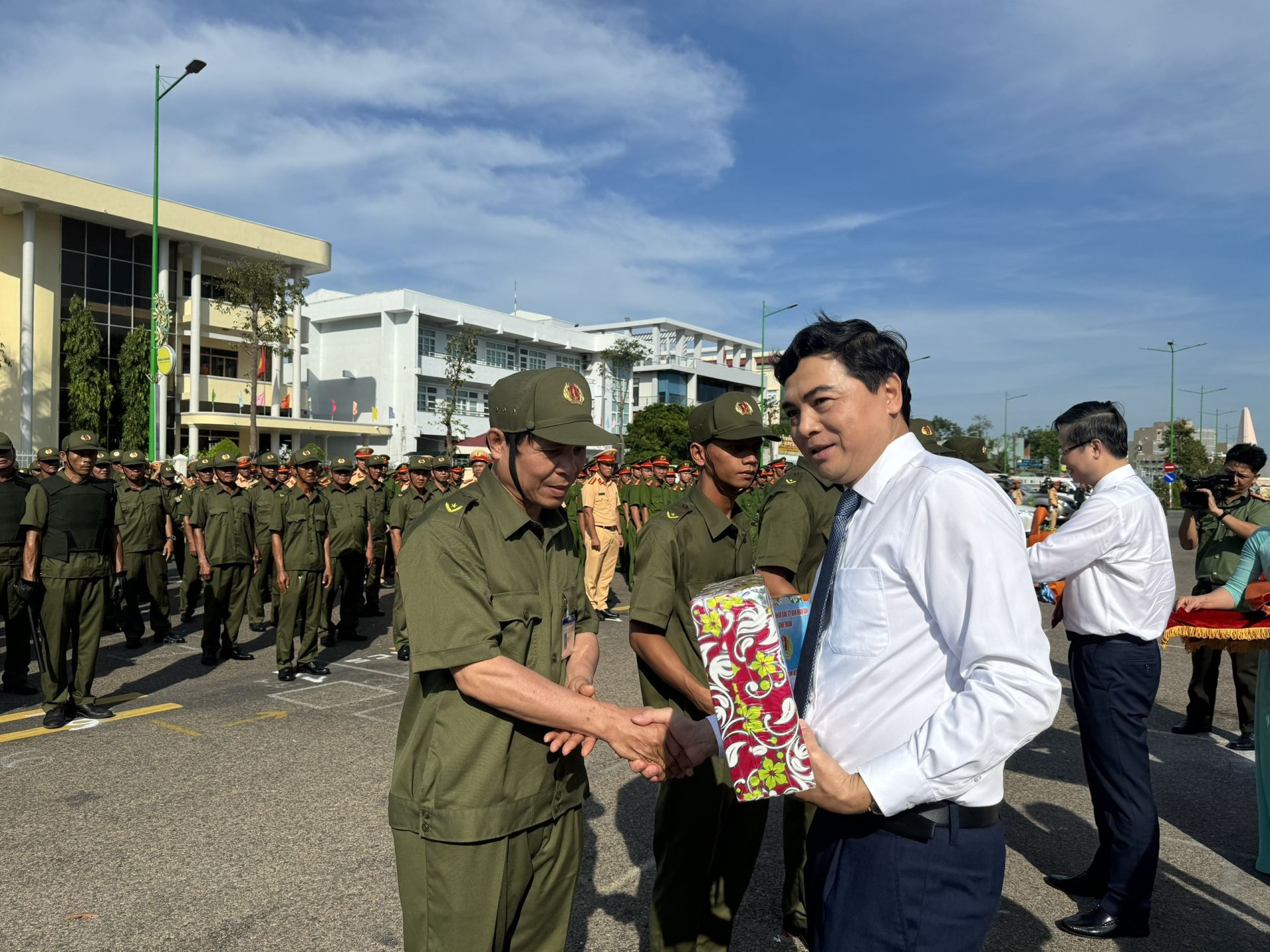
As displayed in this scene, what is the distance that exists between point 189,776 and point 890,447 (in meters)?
5.48

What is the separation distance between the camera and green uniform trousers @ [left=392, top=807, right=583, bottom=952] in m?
2.27

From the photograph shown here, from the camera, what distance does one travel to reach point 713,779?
325 centimetres

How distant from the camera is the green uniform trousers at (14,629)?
320 inches

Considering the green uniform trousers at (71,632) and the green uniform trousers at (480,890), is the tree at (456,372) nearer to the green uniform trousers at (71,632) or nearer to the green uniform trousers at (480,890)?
the green uniform trousers at (71,632)

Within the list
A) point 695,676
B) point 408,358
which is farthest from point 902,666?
point 408,358

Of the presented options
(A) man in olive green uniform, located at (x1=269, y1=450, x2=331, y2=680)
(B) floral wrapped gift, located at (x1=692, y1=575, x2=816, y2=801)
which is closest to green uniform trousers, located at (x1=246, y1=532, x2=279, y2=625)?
(A) man in olive green uniform, located at (x1=269, y1=450, x2=331, y2=680)

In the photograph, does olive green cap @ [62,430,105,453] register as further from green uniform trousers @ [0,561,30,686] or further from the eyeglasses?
the eyeglasses

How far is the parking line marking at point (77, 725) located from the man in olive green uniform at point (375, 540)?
4897 mm

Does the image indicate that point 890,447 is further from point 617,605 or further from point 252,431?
point 252,431

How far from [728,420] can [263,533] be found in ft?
30.0

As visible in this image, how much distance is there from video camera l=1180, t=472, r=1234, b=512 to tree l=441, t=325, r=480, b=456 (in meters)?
49.7

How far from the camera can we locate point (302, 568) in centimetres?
938

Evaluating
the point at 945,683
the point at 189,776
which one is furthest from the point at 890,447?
the point at 189,776

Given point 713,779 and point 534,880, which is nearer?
point 534,880
